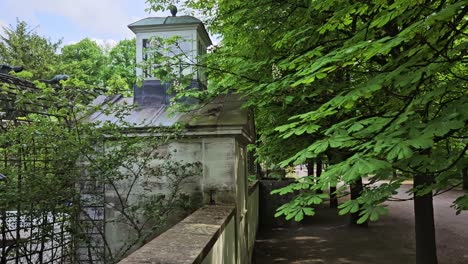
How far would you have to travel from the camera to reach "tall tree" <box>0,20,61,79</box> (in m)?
24.1

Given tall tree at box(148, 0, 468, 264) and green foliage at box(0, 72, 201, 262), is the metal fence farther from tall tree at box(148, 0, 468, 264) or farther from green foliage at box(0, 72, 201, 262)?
tall tree at box(148, 0, 468, 264)

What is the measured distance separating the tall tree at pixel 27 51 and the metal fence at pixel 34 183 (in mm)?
21352

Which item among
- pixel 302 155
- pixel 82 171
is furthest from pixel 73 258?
pixel 302 155

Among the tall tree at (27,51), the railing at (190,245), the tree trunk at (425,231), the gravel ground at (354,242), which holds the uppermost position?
the tall tree at (27,51)

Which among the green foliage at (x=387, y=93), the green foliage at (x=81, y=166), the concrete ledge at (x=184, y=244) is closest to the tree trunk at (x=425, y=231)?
the green foliage at (x=387, y=93)

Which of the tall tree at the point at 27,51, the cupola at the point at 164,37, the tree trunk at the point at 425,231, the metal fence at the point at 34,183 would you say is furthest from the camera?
the tall tree at the point at 27,51

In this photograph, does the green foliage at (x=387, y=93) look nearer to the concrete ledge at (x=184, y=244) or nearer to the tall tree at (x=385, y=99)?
the tall tree at (x=385, y=99)

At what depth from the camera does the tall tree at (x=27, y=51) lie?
79.1ft

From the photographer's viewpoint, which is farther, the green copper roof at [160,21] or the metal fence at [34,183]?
the green copper roof at [160,21]

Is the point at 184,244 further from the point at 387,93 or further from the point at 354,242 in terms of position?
the point at 354,242

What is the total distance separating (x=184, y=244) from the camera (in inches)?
99.3

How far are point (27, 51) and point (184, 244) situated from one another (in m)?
27.7

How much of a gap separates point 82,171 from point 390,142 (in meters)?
3.81

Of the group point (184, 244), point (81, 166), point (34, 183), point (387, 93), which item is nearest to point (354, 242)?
point (387, 93)
